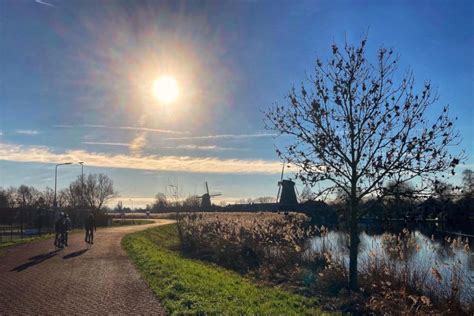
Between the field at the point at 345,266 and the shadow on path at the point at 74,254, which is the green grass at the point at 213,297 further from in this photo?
the shadow on path at the point at 74,254

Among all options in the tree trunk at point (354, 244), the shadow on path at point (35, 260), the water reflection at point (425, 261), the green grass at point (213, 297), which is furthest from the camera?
the shadow on path at point (35, 260)

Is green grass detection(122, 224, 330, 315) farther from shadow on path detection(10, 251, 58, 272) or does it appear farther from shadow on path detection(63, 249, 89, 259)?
shadow on path detection(63, 249, 89, 259)

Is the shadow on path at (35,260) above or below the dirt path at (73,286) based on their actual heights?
below

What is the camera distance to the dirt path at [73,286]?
29.8ft

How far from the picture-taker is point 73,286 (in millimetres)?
11516

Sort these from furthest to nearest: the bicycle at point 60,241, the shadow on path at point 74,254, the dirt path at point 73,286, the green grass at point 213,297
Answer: the bicycle at point 60,241
the shadow on path at point 74,254
the dirt path at point 73,286
the green grass at point 213,297

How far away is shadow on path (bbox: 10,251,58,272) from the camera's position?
15239 millimetres

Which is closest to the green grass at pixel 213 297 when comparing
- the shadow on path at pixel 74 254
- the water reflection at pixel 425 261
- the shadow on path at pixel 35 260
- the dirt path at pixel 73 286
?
the dirt path at pixel 73 286

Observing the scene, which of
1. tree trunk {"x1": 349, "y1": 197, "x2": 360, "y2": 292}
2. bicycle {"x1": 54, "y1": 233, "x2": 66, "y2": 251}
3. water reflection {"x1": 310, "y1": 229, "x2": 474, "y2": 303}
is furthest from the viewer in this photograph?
bicycle {"x1": 54, "y1": 233, "x2": 66, "y2": 251}

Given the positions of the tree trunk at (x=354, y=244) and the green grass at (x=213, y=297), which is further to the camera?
the tree trunk at (x=354, y=244)

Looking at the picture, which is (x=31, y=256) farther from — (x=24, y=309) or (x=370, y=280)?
(x=370, y=280)

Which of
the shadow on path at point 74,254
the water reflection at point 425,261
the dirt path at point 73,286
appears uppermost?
the water reflection at point 425,261

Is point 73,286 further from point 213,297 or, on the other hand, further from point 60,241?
point 60,241

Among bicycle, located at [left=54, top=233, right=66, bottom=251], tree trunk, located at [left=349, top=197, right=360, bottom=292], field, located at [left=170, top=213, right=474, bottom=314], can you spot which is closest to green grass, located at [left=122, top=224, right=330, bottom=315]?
field, located at [left=170, top=213, right=474, bottom=314]
